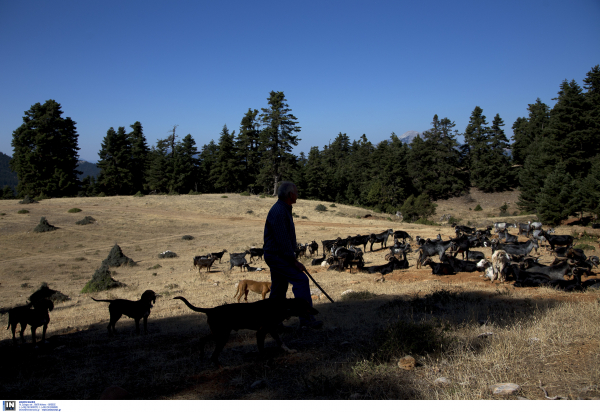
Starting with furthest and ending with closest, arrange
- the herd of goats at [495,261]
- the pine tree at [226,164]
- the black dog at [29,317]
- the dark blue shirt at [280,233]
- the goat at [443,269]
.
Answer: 1. the pine tree at [226,164]
2. the goat at [443,269]
3. the herd of goats at [495,261]
4. the black dog at [29,317]
5. the dark blue shirt at [280,233]

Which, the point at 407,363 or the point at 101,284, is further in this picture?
the point at 101,284

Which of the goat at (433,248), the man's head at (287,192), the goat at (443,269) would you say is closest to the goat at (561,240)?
the goat at (433,248)

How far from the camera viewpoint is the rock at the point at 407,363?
13.7 ft

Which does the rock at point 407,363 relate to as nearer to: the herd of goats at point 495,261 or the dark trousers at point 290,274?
the dark trousers at point 290,274

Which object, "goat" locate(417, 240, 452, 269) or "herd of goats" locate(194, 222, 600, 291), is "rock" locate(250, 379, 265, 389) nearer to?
"herd of goats" locate(194, 222, 600, 291)

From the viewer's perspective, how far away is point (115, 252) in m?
20.5

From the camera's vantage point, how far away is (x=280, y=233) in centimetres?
527

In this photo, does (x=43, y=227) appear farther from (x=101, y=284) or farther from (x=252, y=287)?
(x=252, y=287)

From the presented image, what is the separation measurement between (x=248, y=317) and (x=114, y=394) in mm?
1621

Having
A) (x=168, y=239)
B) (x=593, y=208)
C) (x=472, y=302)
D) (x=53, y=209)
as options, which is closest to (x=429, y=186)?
(x=593, y=208)

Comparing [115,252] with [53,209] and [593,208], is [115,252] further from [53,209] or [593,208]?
[593,208]

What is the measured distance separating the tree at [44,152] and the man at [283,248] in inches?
2160

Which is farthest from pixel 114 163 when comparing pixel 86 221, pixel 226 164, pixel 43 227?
pixel 43 227

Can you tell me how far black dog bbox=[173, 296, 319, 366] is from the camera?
15.1ft
